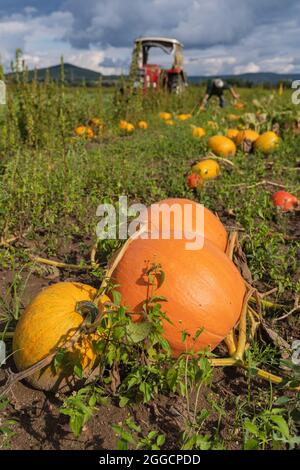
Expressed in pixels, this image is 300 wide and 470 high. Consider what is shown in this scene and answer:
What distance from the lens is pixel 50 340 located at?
1.86 metres

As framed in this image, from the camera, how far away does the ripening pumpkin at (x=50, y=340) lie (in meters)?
1.85

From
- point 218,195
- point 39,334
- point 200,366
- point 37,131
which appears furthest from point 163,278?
point 37,131

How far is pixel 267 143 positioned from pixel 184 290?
5.00 m

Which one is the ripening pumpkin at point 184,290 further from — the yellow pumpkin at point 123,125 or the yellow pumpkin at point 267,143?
the yellow pumpkin at point 123,125

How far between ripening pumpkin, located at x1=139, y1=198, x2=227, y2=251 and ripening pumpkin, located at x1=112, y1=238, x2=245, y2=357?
37 centimetres

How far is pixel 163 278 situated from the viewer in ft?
6.28

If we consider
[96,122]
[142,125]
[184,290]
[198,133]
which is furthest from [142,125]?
[184,290]

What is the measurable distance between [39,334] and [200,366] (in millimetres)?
706

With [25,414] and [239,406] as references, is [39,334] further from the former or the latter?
[239,406]

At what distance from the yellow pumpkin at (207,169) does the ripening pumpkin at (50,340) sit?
3.30 metres

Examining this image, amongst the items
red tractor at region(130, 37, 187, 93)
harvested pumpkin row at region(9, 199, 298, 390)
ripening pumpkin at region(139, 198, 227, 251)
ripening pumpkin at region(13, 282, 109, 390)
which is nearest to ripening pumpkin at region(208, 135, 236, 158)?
ripening pumpkin at region(139, 198, 227, 251)

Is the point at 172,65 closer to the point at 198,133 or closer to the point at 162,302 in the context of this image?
the point at 198,133

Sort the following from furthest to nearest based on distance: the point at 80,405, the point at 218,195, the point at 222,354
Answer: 1. the point at 218,195
2. the point at 222,354
3. the point at 80,405

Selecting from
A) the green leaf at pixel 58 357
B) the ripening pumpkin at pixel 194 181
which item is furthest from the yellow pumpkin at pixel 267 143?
the green leaf at pixel 58 357
